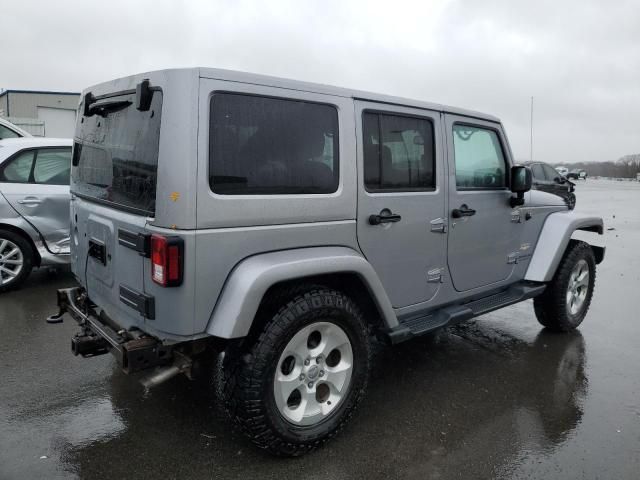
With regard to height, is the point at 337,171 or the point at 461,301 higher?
the point at 337,171

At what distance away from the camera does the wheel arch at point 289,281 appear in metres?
2.51

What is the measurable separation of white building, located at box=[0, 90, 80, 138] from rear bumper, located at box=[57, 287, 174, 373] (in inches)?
915

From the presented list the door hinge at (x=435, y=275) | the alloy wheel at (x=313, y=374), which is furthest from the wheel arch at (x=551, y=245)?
the alloy wheel at (x=313, y=374)

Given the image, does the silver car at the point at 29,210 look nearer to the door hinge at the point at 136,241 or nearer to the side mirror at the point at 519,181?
the door hinge at the point at 136,241

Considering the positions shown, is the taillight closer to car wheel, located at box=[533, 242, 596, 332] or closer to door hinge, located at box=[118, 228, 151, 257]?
door hinge, located at box=[118, 228, 151, 257]

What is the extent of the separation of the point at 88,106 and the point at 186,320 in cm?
171

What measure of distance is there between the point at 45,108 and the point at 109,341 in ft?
86.2

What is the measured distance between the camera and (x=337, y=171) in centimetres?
303

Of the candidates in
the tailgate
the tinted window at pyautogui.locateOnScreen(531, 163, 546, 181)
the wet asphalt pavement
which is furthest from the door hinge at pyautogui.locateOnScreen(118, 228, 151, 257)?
the tinted window at pyautogui.locateOnScreen(531, 163, 546, 181)

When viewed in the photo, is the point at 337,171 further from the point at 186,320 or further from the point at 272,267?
the point at 186,320

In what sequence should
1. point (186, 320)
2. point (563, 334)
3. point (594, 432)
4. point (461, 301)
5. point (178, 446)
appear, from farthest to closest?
point (563, 334) → point (461, 301) → point (594, 432) → point (178, 446) → point (186, 320)

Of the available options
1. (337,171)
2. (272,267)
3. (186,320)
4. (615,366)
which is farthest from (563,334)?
(186,320)

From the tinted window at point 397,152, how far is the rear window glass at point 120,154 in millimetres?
1269

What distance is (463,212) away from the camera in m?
3.76
